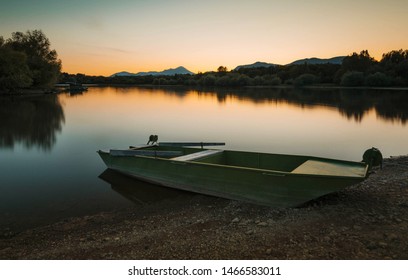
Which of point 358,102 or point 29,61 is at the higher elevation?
point 29,61

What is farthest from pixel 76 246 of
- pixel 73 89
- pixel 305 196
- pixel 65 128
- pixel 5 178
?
pixel 73 89

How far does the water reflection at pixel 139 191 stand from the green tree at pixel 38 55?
72.9 metres

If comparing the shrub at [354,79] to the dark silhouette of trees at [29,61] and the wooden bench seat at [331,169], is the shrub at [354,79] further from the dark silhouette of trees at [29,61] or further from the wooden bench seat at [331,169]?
the wooden bench seat at [331,169]

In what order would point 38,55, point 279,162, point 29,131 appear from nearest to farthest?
point 279,162
point 29,131
point 38,55

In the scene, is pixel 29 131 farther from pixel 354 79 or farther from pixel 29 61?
pixel 354 79

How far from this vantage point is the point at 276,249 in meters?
5.95

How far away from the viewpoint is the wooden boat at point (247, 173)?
25.5 feet

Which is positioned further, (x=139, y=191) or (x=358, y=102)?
(x=358, y=102)

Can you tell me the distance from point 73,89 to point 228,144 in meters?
112

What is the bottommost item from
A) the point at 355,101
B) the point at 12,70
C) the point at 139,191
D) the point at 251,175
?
the point at 139,191

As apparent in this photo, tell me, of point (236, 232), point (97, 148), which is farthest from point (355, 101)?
point (236, 232)

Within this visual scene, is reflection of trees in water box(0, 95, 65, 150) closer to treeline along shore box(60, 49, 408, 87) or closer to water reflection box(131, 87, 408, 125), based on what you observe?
water reflection box(131, 87, 408, 125)

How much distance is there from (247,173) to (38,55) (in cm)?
9802

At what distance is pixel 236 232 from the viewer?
6.88 metres
